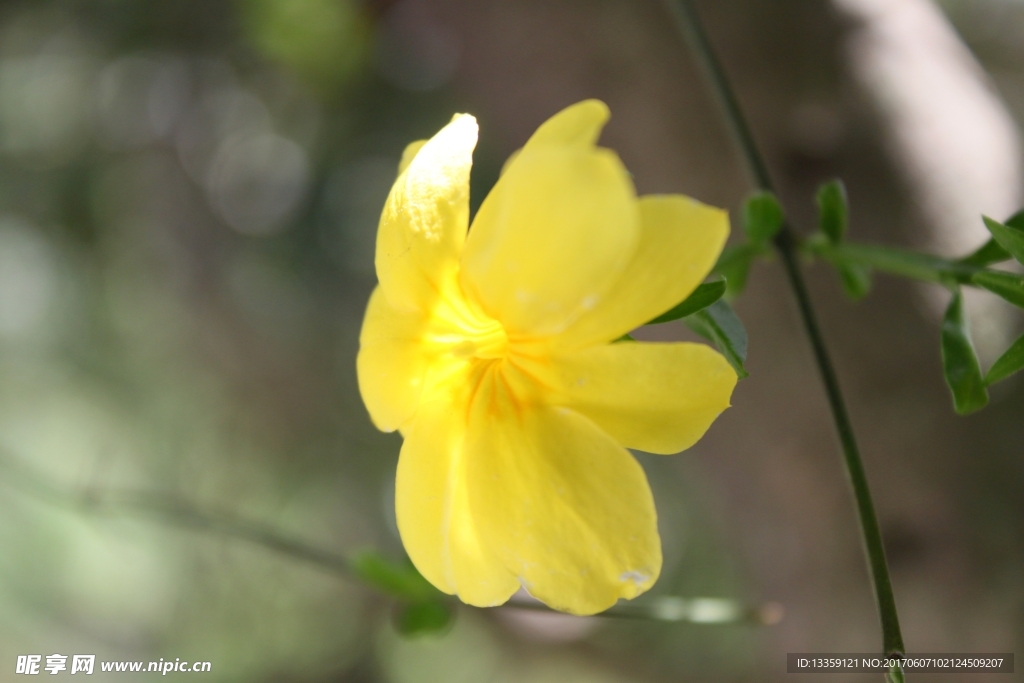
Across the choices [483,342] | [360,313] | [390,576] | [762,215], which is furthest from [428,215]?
[360,313]

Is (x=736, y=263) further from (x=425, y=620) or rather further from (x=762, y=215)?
(x=425, y=620)

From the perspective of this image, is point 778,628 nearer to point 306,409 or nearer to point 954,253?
point 954,253

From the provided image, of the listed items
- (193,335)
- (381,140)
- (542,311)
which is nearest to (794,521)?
(542,311)

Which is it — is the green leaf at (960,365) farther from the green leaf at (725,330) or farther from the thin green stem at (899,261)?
the green leaf at (725,330)

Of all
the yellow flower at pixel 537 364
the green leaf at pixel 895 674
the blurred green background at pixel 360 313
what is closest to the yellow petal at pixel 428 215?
the yellow flower at pixel 537 364

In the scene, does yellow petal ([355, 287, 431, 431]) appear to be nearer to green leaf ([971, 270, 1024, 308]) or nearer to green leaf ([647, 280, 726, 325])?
green leaf ([647, 280, 726, 325])

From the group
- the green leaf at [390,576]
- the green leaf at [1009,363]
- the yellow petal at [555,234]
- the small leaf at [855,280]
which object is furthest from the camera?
the green leaf at [390,576]
